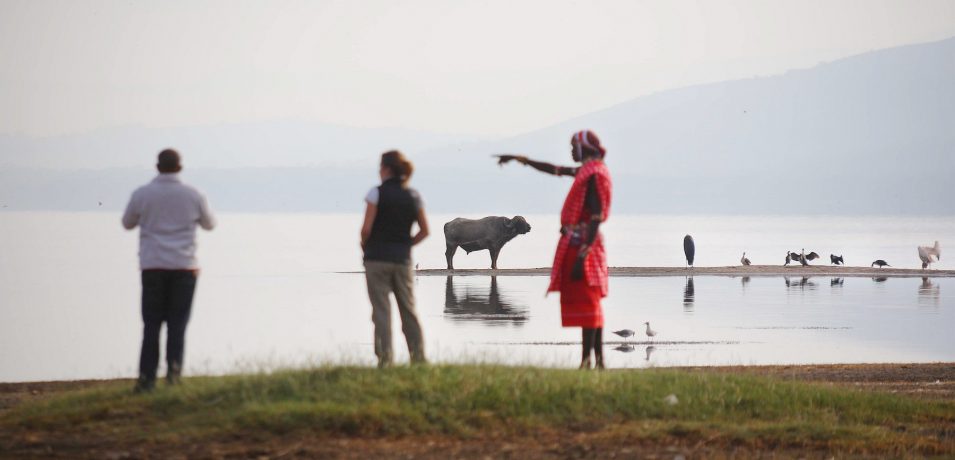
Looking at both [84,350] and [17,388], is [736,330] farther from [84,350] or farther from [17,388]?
[17,388]

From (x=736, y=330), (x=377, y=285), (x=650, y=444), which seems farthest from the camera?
(x=736, y=330)

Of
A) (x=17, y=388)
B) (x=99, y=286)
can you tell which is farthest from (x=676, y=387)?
(x=99, y=286)

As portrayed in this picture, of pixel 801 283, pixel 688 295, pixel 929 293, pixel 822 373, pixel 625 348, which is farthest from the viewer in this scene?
pixel 801 283

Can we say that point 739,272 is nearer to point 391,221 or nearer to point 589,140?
point 589,140

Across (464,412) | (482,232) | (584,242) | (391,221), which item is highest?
(482,232)

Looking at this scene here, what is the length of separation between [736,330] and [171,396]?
17660mm

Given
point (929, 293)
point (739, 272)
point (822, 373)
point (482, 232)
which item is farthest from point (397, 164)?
point (739, 272)

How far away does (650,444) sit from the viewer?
1231cm

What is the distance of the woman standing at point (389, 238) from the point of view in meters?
13.7

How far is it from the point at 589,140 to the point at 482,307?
19.1m

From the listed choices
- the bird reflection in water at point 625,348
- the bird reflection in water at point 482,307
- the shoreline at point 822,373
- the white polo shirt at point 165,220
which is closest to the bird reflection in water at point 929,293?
the bird reflection in water at point 482,307

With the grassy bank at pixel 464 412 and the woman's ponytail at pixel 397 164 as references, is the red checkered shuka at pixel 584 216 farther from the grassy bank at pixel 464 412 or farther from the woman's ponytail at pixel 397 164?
the woman's ponytail at pixel 397 164

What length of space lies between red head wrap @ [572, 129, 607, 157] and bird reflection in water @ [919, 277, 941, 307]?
81.6ft

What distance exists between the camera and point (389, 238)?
13.8 metres
